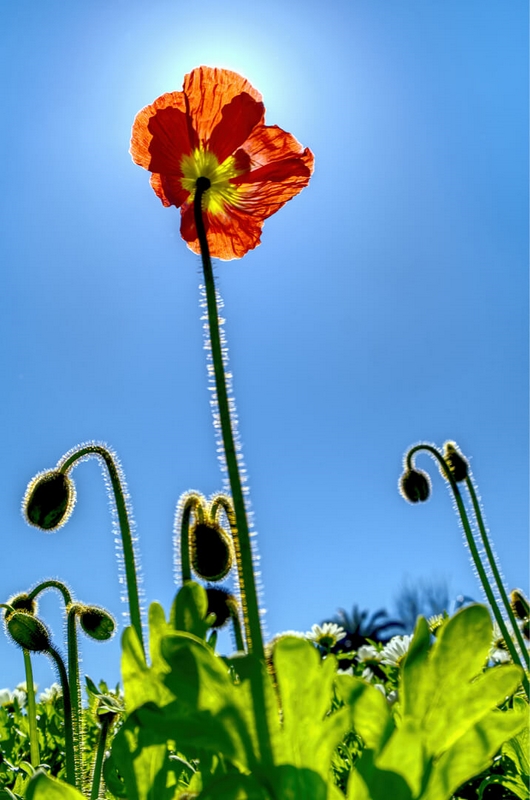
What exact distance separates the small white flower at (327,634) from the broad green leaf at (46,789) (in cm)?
406

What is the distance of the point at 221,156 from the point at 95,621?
50.9 inches

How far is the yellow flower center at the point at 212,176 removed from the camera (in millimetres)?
1607

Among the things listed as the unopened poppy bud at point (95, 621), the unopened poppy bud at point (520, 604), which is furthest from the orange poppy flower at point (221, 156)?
the unopened poppy bud at point (520, 604)

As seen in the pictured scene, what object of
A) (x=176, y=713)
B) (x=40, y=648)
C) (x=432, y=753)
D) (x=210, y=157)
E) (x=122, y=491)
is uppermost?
(x=210, y=157)

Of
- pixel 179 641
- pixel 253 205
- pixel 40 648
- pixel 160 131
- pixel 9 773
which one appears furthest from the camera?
pixel 9 773

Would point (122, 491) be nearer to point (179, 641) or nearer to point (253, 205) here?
point (253, 205)

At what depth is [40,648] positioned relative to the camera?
6.29 feet

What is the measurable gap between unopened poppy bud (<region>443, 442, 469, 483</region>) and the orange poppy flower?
1.46 m

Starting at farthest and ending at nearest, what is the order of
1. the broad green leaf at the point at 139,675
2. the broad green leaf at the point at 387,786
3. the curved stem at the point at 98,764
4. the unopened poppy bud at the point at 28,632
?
the unopened poppy bud at the point at 28,632 < the curved stem at the point at 98,764 < the broad green leaf at the point at 139,675 < the broad green leaf at the point at 387,786

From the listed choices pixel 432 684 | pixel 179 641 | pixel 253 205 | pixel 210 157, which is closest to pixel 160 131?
pixel 210 157

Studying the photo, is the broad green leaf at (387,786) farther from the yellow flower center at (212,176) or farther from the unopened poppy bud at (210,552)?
the yellow flower center at (212,176)

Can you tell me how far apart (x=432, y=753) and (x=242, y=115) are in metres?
1.28

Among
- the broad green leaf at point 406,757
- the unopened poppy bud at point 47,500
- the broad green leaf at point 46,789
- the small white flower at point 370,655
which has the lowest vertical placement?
the broad green leaf at point 406,757

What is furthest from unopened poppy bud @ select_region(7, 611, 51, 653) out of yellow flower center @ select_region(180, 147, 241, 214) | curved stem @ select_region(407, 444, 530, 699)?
curved stem @ select_region(407, 444, 530, 699)
